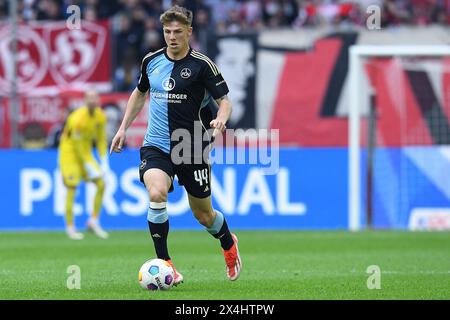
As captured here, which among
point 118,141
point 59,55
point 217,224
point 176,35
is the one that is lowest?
point 217,224

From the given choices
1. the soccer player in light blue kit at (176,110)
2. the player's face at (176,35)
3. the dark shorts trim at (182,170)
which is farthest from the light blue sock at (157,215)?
the player's face at (176,35)

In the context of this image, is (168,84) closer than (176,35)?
No

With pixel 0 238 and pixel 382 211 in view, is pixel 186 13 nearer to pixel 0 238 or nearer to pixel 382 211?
pixel 0 238

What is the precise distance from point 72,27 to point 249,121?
377cm

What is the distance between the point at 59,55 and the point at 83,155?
147 inches

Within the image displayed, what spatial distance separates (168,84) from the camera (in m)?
9.37

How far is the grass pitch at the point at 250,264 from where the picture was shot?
8.80 meters

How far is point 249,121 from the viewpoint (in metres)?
20.5

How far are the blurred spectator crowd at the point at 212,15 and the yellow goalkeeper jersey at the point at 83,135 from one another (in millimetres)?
3444

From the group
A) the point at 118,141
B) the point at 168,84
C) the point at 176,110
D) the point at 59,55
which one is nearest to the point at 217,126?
the point at 176,110

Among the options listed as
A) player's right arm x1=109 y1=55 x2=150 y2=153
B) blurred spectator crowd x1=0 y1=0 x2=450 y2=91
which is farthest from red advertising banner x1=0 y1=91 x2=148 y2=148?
player's right arm x1=109 y1=55 x2=150 y2=153

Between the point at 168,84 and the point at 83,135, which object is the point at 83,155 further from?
the point at 168,84
